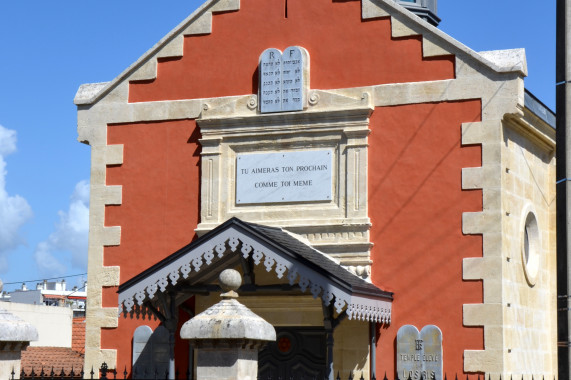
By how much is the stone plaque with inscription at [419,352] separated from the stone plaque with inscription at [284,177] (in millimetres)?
2361

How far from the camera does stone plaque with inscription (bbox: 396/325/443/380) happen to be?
14.9 metres

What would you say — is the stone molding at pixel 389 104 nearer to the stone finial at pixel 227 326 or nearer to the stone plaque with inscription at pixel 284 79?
the stone plaque with inscription at pixel 284 79

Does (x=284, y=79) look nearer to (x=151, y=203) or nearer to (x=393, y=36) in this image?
(x=393, y=36)

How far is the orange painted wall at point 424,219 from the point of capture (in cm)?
1497

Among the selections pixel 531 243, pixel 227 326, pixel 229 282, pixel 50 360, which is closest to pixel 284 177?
pixel 531 243

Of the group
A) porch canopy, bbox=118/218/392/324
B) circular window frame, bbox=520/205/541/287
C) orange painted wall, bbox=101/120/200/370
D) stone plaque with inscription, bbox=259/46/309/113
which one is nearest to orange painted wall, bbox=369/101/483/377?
porch canopy, bbox=118/218/392/324

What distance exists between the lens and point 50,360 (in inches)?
845

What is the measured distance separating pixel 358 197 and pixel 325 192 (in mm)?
527

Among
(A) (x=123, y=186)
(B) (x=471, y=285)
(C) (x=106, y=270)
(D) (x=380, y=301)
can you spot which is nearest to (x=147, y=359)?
(C) (x=106, y=270)

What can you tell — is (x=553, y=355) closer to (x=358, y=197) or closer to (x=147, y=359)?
(x=358, y=197)

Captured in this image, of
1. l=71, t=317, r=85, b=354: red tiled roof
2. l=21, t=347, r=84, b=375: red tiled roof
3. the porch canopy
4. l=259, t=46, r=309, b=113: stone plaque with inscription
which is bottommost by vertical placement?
l=21, t=347, r=84, b=375: red tiled roof

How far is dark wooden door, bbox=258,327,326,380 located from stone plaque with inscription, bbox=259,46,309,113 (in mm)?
3349

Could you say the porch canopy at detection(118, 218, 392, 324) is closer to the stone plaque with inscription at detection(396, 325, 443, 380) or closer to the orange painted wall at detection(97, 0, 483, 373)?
the stone plaque with inscription at detection(396, 325, 443, 380)

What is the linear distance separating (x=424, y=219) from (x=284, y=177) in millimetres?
2235
